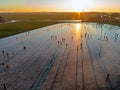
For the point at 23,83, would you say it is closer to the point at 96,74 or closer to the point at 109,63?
the point at 96,74

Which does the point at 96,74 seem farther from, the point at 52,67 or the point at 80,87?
the point at 52,67

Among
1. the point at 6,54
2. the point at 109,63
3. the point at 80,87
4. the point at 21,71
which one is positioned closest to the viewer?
the point at 80,87

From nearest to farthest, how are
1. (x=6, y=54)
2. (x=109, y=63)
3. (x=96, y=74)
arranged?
(x=96, y=74) → (x=109, y=63) → (x=6, y=54)

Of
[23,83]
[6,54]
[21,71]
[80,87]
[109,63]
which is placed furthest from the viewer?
[6,54]

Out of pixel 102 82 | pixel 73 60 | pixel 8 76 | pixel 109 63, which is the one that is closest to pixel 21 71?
pixel 8 76

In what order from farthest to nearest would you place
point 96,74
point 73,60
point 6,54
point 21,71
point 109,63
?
point 6,54
point 73,60
point 109,63
point 21,71
point 96,74

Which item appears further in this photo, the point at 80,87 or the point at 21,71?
the point at 21,71

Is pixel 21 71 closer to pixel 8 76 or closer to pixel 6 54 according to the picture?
pixel 8 76

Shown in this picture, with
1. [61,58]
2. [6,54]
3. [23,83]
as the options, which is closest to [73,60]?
[61,58]

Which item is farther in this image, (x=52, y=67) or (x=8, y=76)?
(x=52, y=67)
